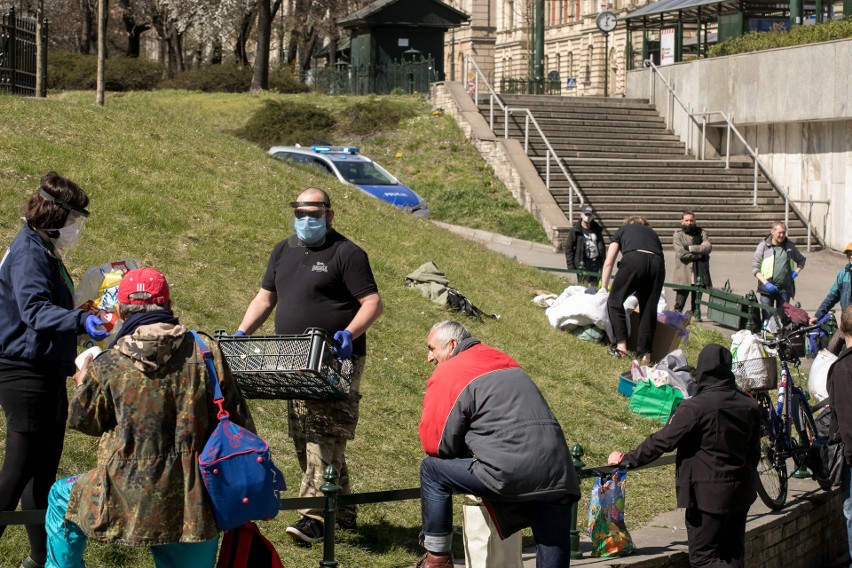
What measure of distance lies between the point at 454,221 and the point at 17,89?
10752 millimetres

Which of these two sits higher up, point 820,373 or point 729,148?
point 729,148

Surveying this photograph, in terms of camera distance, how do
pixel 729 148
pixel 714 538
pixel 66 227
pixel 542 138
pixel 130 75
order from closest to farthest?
pixel 66 227 < pixel 714 538 < pixel 542 138 < pixel 729 148 < pixel 130 75

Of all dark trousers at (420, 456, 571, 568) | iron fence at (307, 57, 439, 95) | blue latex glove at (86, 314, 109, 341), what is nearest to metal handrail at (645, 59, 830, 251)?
iron fence at (307, 57, 439, 95)

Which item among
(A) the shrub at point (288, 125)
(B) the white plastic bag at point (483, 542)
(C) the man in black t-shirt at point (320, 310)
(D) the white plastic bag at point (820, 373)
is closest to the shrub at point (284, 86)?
(A) the shrub at point (288, 125)

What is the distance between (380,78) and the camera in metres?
39.8

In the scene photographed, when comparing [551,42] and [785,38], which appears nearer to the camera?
[785,38]

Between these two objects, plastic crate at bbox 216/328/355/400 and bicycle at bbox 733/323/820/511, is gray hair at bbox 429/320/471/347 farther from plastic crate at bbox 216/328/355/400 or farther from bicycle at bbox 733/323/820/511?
bicycle at bbox 733/323/820/511

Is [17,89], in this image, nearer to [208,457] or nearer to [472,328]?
[472,328]

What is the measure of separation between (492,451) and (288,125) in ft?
94.8

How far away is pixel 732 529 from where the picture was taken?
7051 mm

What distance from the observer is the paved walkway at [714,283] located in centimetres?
772

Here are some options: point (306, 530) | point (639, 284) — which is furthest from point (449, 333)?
point (639, 284)

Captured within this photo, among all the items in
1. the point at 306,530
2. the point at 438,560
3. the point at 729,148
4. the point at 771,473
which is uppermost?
the point at 729,148

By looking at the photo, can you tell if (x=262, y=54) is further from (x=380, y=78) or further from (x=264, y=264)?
(x=264, y=264)
